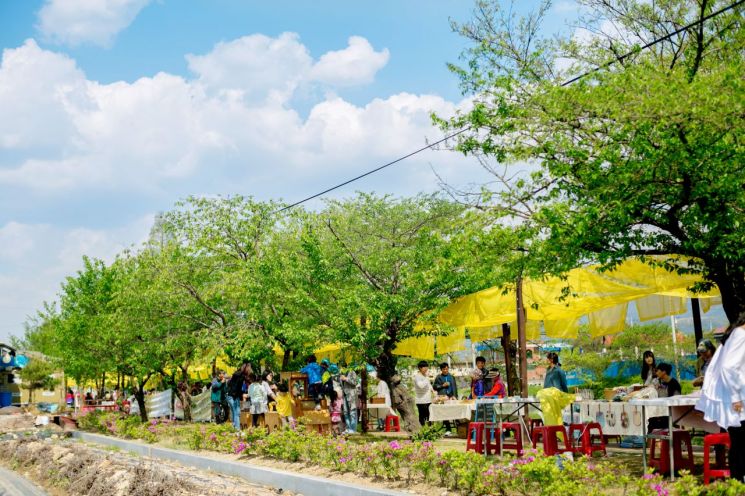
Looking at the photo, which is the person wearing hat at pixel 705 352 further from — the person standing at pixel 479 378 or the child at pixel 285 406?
the child at pixel 285 406

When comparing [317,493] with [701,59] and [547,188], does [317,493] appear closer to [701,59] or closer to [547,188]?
[547,188]

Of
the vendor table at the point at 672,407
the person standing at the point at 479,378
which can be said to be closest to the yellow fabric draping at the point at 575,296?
the person standing at the point at 479,378

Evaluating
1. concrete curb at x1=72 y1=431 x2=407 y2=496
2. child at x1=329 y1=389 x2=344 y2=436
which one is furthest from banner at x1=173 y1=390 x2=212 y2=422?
child at x1=329 y1=389 x2=344 y2=436

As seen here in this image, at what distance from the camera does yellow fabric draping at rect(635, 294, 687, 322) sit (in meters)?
14.9

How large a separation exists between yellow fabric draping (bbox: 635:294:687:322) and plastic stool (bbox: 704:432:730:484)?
6.61 metres

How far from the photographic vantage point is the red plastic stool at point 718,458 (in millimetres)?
7836

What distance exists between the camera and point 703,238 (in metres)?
9.73

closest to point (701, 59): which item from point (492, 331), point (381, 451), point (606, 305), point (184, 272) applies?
point (606, 305)

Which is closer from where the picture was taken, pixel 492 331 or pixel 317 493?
pixel 317 493

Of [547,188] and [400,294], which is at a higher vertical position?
[547,188]

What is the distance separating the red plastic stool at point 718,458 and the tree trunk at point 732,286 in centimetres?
229

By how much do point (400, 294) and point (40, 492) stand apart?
7.59 m

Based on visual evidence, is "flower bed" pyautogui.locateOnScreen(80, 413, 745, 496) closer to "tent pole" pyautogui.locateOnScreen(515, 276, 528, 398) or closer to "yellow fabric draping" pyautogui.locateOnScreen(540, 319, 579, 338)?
"tent pole" pyautogui.locateOnScreen(515, 276, 528, 398)

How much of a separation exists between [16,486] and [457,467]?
10010mm
